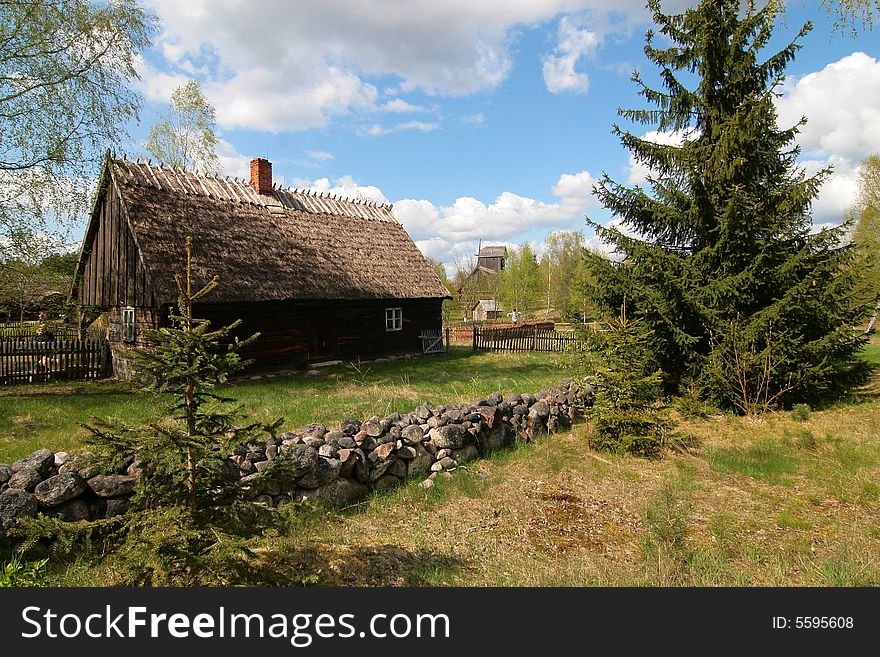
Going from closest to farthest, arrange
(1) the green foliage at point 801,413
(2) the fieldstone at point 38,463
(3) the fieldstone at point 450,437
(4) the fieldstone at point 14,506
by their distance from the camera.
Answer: (4) the fieldstone at point 14,506 → (2) the fieldstone at point 38,463 → (3) the fieldstone at point 450,437 → (1) the green foliage at point 801,413

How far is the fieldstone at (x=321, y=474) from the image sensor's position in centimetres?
575

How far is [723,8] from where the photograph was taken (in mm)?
10367

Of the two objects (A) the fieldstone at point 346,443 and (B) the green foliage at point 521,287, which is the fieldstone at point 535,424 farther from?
(B) the green foliage at point 521,287

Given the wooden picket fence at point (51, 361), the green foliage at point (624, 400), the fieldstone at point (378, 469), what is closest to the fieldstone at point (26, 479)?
the fieldstone at point (378, 469)

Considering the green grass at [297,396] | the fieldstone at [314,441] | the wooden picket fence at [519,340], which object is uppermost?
the wooden picket fence at [519,340]

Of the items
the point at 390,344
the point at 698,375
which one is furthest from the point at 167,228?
the point at 698,375

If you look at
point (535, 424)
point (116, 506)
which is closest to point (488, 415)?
point (535, 424)

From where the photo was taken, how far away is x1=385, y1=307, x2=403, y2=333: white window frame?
67.2ft

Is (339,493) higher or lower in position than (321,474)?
lower

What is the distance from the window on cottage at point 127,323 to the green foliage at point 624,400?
46.7 feet

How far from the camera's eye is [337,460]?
6035 mm

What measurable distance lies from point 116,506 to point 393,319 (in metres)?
16.1

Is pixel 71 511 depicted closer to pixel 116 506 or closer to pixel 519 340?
pixel 116 506

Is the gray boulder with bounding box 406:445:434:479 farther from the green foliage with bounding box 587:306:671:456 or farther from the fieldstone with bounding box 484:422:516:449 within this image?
the green foliage with bounding box 587:306:671:456
